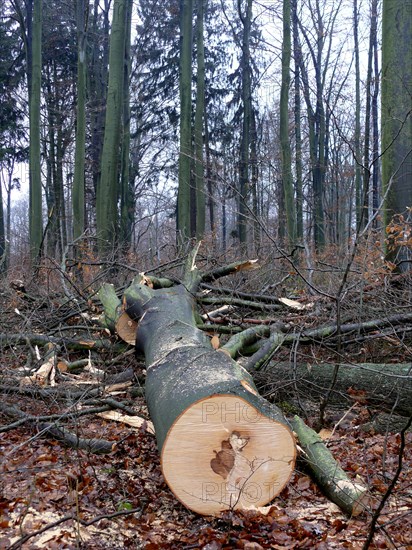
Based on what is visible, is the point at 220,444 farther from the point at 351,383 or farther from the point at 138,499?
the point at 351,383

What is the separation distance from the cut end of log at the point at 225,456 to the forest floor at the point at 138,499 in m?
0.13

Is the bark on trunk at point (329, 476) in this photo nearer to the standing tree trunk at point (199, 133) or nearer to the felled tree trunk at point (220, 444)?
the felled tree trunk at point (220, 444)

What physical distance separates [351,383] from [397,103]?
391 cm

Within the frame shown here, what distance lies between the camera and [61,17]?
63.3 feet

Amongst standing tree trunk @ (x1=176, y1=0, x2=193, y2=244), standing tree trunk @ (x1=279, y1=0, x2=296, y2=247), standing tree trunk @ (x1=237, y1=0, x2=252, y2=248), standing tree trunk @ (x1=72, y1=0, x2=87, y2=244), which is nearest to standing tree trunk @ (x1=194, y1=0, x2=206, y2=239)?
standing tree trunk @ (x1=176, y1=0, x2=193, y2=244)

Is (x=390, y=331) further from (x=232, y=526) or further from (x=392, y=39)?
(x=392, y=39)

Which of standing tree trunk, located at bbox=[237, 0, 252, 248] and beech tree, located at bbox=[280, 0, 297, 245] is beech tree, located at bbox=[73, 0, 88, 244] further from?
standing tree trunk, located at bbox=[237, 0, 252, 248]

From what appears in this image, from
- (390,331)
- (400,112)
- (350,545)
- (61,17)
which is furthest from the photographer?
(61,17)

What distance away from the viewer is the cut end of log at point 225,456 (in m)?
2.78

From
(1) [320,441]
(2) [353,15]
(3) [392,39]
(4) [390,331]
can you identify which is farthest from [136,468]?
(2) [353,15]

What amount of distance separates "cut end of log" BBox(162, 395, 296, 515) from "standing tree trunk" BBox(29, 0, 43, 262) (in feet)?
41.5

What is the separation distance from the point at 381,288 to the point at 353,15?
20.0 m

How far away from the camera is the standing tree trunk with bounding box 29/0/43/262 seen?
14.8 m

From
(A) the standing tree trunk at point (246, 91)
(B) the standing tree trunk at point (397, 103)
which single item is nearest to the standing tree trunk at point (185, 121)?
(A) the standing tree trunk at point (246, 91)
